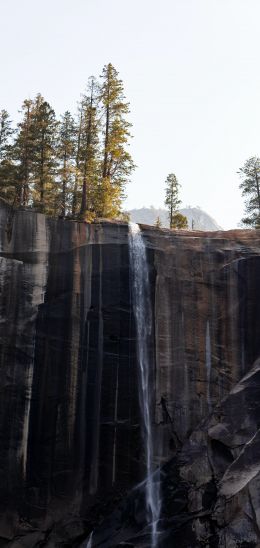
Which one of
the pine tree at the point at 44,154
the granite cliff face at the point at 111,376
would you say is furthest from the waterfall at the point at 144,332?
the pine tree at the point at 44,154

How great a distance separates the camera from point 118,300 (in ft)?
84.1

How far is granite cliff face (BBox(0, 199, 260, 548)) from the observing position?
22.3m

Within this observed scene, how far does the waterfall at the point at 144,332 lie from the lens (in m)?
23.6

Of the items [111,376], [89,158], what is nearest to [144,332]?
[111,376]

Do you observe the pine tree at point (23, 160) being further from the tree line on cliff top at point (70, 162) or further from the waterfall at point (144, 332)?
the waterfall at point (144, 332)

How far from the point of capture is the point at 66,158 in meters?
39.8

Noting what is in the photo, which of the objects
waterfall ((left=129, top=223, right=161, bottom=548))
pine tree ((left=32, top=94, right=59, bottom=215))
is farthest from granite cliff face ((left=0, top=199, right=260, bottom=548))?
pine tree ((left=32, top=94, right=59, bottom=215))

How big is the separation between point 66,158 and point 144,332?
18.5 metres

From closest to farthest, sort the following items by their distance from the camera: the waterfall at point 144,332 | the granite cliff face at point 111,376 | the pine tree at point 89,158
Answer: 1. the granite cliff face at point 111,376
2. the waterfall at point 144,332
3. the pine tree at point 89,158

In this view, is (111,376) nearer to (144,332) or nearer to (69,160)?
(144,332)

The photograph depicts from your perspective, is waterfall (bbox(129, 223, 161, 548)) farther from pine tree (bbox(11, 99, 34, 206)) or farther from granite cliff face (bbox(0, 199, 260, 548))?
pine tree (bbox(11, 99, 34, 206))

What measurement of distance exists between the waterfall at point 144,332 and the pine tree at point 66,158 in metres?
12.1

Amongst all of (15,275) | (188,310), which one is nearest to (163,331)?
(188,310)

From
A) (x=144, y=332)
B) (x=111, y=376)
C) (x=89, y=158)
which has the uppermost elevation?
(x=89, y=158)
